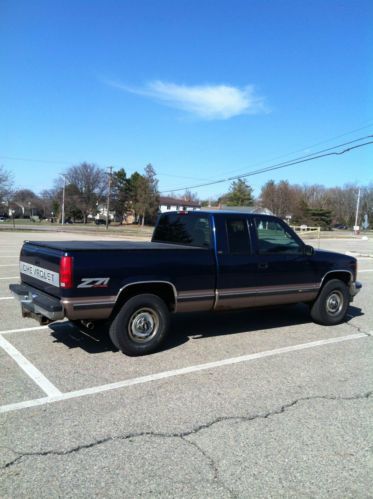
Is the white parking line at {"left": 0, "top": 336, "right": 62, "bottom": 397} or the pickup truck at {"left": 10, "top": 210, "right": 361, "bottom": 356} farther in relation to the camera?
the pickup truck at {"left": 10, "top": 210, "right": 361, "bottom": 356}

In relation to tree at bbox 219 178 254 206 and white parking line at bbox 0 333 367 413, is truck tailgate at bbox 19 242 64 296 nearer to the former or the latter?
white parking line at bbox 0 333 367 413

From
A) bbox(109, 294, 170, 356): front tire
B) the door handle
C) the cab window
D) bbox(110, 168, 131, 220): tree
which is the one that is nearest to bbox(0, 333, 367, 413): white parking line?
bbox(109, 294, 170, 356): front tire

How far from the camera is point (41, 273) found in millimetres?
5391

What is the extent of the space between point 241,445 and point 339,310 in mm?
4654

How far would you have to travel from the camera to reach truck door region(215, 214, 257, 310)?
595 centimetres

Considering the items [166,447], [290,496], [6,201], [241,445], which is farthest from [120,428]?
[6,201]

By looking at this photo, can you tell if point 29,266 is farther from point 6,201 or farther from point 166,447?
point 6,201

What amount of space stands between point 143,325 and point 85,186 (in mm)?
93850

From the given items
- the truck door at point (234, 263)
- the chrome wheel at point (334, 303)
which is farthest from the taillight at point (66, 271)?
the chrome wheel at point (334, 303)

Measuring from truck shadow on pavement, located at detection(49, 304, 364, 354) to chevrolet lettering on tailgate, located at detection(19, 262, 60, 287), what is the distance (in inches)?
37.0

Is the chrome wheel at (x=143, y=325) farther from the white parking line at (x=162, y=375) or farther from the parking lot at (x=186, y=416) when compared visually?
the white parking line at (x=162, y=375)

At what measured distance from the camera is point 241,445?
336cm

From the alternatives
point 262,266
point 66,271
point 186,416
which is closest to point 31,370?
point 66,271

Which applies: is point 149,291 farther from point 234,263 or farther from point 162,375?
point 234,263
